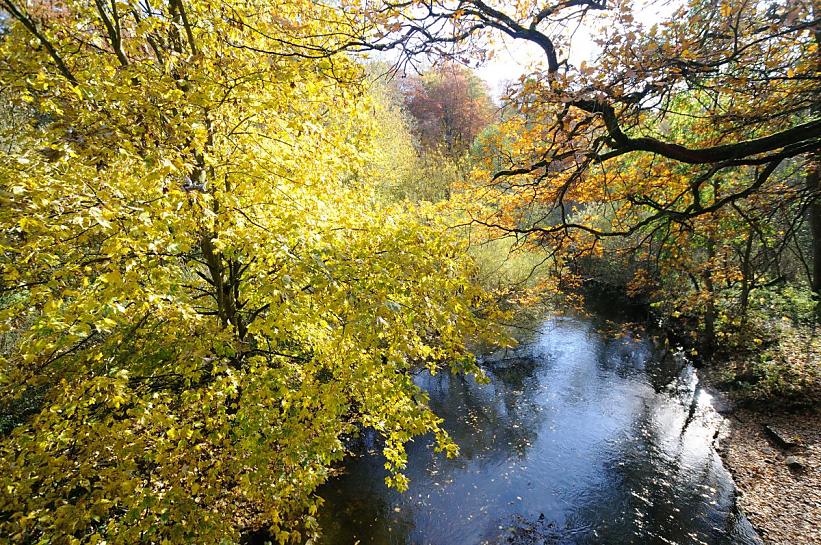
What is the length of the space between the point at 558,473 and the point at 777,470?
14.8 ft

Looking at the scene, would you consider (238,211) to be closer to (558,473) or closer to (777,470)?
(558,473)

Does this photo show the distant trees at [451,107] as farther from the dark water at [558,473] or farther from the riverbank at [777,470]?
the riverbank at [777,470]

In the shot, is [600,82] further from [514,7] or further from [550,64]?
[514,7]

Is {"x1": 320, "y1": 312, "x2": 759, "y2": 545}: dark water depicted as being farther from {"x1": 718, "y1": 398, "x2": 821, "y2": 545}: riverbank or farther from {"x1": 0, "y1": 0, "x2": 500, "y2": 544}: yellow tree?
{"x1": 0, "y1": 0, "x2": 500, "y2": 544}: yellow tree

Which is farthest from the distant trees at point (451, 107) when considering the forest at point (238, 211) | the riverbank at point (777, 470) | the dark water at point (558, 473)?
the forest at point (238, 211)

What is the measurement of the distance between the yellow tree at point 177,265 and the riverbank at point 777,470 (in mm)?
7206

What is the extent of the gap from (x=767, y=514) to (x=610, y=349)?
30.1 ft

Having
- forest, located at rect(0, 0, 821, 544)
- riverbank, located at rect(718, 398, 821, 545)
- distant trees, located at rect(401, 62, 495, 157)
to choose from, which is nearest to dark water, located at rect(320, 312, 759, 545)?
riverbank, located at rect(718, 398, 821, 545)

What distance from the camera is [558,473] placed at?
959cm

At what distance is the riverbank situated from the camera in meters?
7.17

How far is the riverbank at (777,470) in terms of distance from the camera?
23.5 feet

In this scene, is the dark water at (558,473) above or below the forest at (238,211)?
below

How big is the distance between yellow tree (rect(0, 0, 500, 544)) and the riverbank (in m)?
7.21

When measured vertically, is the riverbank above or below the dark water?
above
